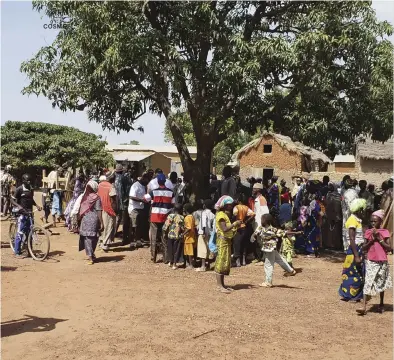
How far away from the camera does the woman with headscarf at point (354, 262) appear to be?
23.2 feet

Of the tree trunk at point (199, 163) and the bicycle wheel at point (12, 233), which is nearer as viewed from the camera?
the bicycle wheel at point (12, 233)

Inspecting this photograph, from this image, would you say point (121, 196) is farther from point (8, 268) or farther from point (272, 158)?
point (272, 158)

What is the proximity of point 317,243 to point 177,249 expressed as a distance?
11.0 ft

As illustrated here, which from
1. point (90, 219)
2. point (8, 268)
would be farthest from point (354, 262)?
point (8, 268)

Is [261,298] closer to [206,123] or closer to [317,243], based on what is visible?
[317,243]

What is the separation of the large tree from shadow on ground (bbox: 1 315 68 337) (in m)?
5.17

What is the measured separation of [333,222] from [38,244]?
6616mm

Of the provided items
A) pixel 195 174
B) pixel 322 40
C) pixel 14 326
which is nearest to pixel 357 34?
pixel 322 40

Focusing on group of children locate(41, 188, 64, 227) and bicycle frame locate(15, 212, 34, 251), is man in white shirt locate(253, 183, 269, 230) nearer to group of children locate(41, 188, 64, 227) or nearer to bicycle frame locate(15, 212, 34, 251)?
bicycle frame locate(15, 212, 34, 251)

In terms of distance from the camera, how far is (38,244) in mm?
10188

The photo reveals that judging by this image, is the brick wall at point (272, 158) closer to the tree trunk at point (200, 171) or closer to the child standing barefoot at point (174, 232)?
A: the tree trunk at point (200, 171)

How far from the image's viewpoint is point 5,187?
623 inches

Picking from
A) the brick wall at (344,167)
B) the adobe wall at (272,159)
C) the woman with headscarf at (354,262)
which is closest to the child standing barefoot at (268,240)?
the woman with headscarf at (354,262)

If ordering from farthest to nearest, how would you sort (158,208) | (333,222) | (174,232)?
1. (333,222)
2. (158,208)
3. (174,232)
